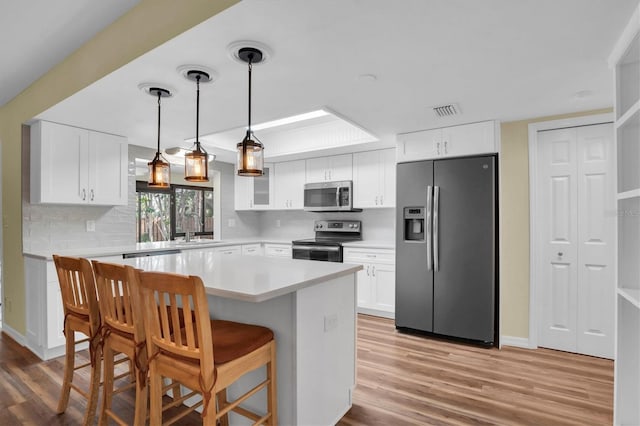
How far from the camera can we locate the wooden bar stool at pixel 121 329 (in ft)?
5.48

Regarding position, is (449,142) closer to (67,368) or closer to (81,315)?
(81,315)

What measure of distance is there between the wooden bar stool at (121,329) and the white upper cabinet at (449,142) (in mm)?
2966

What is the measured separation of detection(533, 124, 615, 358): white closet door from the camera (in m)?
3.05

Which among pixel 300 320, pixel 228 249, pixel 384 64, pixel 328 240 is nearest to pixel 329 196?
pixel 328 240

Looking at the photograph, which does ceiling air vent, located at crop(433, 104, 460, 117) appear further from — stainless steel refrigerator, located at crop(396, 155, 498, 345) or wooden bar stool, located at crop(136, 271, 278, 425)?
wooden bar stool, located at crop(136, 271, 278, 425)

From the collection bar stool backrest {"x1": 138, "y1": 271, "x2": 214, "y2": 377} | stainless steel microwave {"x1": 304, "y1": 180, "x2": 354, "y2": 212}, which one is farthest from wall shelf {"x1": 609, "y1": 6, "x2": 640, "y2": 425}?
stainless steel microwave {"x1": 304, "y1": 180, "x2": 354, "y2": 212}

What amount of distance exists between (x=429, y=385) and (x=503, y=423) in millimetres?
554

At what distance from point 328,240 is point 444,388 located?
2.65m

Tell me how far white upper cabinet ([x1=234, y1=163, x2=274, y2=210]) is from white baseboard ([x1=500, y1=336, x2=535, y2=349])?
144 inches

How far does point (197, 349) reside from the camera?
4.70 ft

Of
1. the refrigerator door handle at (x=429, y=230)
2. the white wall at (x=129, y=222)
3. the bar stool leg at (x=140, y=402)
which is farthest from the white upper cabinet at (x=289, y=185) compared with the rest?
the bar stool leg at (x=140, y=402)

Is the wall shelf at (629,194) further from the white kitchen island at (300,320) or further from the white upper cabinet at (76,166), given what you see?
the white upper cabinet at (76,166)

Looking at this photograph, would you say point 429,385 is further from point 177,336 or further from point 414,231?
point 177,336

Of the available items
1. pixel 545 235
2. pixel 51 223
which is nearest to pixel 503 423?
pixel 545 235
